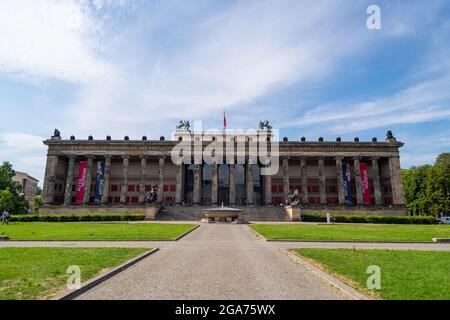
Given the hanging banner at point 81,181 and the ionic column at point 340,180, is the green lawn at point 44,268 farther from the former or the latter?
the ionic column at point 340,180

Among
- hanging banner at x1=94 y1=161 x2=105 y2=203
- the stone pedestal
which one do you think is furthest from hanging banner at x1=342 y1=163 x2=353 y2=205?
hanging banner at x1=94 y1=161 x2=105 y2=203

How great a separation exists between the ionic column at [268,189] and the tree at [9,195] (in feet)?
163

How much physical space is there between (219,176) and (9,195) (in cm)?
4161

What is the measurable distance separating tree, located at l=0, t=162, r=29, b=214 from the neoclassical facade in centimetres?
579

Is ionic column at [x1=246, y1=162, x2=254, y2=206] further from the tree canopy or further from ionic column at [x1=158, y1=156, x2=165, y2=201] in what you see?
the tree canopy

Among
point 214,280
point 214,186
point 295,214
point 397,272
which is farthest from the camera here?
point 214,186

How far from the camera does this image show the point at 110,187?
67562mm

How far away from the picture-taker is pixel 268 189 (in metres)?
62.1

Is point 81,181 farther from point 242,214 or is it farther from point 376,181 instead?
point 376,181

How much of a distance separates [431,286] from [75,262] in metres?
11.3

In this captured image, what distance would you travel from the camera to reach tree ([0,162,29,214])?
54725mm

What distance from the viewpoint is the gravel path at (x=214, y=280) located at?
7117 mm

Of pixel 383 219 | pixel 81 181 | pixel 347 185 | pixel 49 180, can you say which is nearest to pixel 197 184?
pixel 81 181
